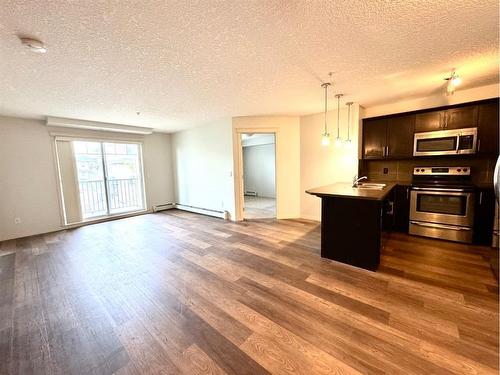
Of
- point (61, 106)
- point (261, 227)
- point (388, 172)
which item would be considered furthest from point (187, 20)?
point (388, 172)

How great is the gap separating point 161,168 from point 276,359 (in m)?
6.10

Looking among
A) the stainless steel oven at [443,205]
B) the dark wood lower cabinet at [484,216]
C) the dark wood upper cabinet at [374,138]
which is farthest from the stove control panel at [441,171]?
the dark wood upper cabinet at [374,138]

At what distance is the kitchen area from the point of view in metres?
2.67

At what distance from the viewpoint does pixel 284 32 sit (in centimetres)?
176

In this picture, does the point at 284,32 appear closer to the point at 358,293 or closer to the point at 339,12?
the point at 339,12

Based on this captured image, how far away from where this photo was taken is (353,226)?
2.68m

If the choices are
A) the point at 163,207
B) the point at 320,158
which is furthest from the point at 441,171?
the point at 163,207

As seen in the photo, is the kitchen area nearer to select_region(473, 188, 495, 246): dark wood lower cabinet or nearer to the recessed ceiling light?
select_region(473, 188, 495, 246): dark wood lower cabinet

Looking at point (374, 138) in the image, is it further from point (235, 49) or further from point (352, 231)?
point (235, 49)

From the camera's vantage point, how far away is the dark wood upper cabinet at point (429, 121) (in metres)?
3.50

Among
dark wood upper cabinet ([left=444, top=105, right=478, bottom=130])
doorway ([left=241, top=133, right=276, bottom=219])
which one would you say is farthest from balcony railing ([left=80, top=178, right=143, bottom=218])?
dark wood upper cabinet ([left=444, top=105, right=478, bottom=130])

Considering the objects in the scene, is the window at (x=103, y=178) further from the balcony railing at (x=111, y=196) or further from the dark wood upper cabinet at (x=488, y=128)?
the dark wood upper cabinet at (x=488, y=128)

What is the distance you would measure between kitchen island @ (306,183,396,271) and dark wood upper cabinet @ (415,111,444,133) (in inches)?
74.3

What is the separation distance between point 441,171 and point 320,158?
2.02 m
